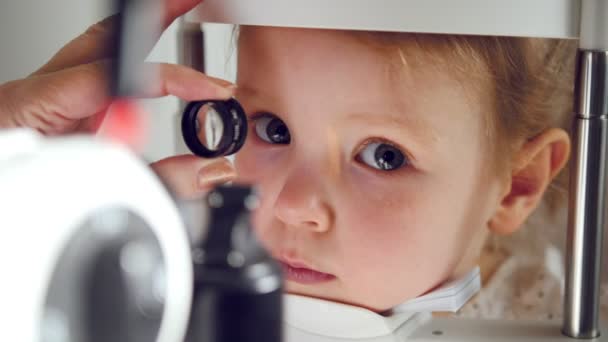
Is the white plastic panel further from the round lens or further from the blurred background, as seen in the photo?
the blurred background

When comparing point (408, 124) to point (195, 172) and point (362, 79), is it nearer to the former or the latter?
point (362, 79)

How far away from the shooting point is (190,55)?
0.78 m

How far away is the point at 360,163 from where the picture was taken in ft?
2.41

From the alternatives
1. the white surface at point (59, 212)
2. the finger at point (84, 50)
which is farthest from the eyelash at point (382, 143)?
the white surface at point (59, 212)

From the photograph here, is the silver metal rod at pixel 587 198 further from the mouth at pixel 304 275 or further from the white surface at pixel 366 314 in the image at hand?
the mouth at pixel 304 275

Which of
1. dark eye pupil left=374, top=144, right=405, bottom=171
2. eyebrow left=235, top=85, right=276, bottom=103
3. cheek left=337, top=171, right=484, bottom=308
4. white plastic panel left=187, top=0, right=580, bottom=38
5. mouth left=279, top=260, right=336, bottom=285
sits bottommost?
mouth left=279, top=260, right=336, bottom=285

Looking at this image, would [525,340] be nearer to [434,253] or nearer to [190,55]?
[434,253]

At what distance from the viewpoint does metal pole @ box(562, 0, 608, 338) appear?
68cm

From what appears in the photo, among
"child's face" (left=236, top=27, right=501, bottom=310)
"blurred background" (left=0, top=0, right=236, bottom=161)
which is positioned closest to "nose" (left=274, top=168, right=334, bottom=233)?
"child's face" (left=236, top=27, right=501, bottom=310)

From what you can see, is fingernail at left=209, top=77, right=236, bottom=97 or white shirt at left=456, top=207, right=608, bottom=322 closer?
fingernail at left=209, top=77, right=236, bottom=97

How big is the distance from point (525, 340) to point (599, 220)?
0.13 metres

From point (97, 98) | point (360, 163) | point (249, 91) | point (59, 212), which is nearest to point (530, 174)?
point (360, 163)

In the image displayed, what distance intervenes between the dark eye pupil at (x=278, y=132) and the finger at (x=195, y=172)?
0.16 feet

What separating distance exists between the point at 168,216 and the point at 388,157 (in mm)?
350
